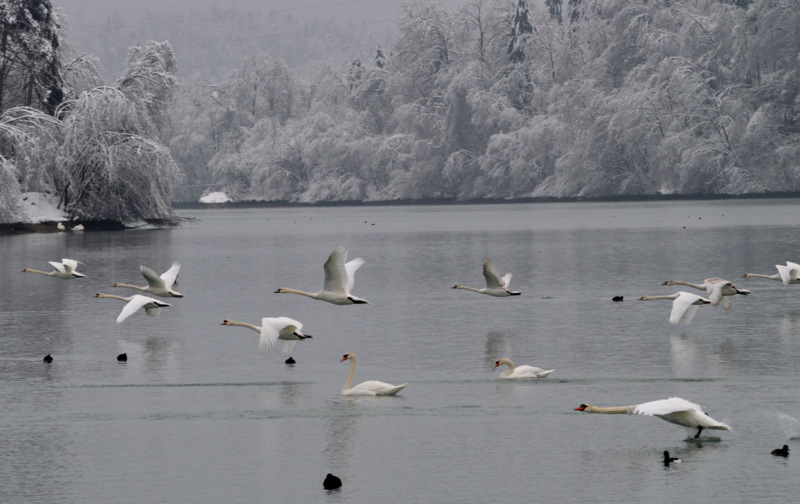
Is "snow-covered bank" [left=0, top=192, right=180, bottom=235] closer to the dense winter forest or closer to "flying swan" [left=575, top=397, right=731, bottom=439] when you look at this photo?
the dense winter forest

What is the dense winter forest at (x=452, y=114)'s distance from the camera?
185ft

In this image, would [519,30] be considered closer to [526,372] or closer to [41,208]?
[41,208]

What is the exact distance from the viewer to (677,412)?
36.6ft

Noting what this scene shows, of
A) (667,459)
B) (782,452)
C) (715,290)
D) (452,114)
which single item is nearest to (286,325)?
(667,459)

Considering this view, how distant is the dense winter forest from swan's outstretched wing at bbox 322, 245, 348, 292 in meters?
33.6

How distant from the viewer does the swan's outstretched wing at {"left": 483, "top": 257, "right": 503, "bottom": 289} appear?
A: 22.1m

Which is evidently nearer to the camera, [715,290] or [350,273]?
[715,290]

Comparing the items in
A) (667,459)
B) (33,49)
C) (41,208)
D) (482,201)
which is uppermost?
(33,49)

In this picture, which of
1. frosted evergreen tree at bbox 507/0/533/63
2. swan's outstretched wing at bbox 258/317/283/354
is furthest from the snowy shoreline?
swan's outstretched wing at bbox 258/317/283/354

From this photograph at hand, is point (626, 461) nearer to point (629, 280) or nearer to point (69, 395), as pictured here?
point (69, 395)

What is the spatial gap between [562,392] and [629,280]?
14735mm

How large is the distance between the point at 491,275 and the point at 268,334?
7.38 metres

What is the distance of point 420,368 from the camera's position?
52.1 feet

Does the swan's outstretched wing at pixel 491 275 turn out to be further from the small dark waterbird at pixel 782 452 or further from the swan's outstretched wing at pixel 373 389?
the small dark waterbird at pixel 782 452
